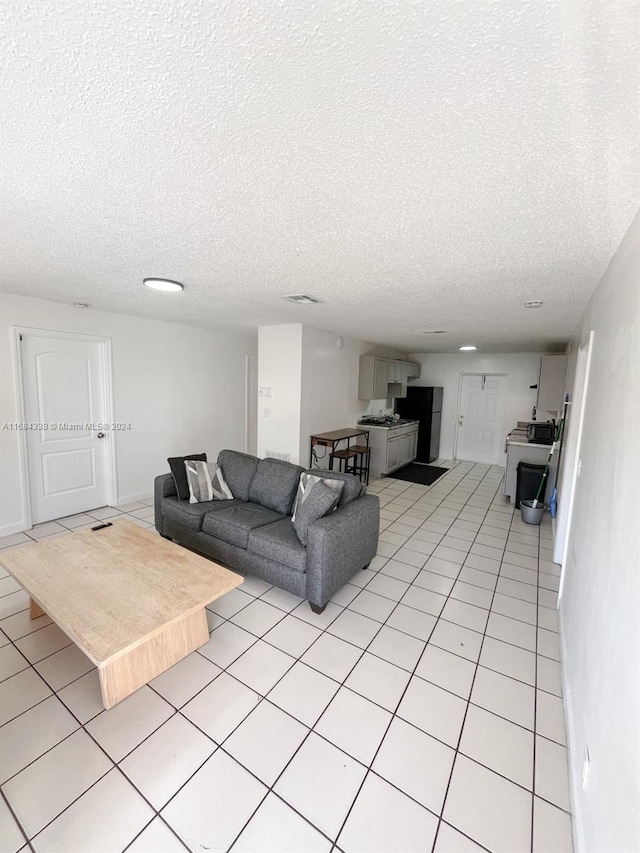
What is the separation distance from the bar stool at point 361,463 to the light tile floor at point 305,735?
3.00m

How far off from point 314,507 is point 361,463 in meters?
3.44

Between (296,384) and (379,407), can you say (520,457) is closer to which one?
(379,407)

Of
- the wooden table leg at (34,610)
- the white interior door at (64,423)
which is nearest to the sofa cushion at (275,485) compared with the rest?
the wooden table leg at (34,610)

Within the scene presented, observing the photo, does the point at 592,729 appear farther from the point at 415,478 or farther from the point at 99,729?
the point at 415,478

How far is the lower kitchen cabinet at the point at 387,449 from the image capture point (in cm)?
601

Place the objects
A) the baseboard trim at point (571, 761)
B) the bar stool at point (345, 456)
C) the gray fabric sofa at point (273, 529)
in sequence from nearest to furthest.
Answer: the baseboard trim at point (571, 761), the gray fabric sofa at point (273, 529), the bar stool at point (345, 456)

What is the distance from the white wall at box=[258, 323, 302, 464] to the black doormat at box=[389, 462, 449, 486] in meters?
2.33

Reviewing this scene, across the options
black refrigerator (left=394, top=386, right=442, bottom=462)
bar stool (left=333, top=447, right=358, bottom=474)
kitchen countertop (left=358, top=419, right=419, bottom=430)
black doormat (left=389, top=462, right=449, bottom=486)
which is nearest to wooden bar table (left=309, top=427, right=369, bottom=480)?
bar stool (left=333, top=447, right=358, bottom=474)

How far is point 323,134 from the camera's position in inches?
41.3

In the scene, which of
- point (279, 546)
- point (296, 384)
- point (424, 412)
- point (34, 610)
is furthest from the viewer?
point (424, 412)

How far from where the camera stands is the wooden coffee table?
1.72 metres

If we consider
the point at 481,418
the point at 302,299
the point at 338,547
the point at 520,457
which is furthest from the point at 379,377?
the point at 338,547

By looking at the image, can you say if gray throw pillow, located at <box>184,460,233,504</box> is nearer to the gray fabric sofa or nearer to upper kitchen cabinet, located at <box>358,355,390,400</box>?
the gray fabric sofa
